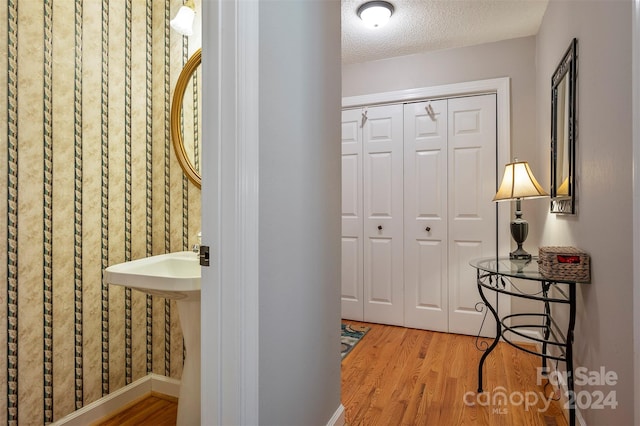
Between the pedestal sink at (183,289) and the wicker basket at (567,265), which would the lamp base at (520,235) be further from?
the pedestal sink at (183,289)

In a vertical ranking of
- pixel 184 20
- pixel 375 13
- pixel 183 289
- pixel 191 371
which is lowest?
pixel 191 371

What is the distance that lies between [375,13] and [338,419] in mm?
2403

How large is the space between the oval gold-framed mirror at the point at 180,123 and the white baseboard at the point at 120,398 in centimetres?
112

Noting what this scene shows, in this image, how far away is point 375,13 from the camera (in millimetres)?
2383

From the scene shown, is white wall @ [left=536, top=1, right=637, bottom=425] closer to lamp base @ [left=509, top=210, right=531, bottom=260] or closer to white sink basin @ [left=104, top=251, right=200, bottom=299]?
lamp base @ [left=509, top=210, right=531, bottom=260]

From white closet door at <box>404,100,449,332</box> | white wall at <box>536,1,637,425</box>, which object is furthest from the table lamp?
white closet door at <box>404,100,449,332</box>

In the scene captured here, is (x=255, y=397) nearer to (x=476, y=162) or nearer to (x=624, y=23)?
(x=624, y=23)

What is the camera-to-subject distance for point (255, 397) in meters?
1.06

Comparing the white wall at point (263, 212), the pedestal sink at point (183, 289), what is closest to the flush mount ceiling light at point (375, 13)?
the white wall at point (263, 212)

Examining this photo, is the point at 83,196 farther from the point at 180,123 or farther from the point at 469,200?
the point at 469,200

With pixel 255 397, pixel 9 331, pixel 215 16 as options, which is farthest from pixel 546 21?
pixel 9 331

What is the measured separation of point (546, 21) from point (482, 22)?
1.32 ft

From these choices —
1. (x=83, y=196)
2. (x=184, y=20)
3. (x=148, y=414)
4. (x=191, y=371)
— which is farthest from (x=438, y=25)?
(x=148, y=414)

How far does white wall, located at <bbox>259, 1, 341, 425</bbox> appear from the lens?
1118 mm
